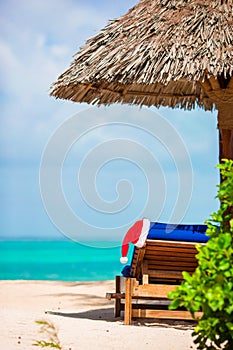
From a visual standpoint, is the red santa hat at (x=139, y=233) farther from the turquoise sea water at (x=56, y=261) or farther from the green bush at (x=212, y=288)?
the turquoise sea water at (x=56, y=261)

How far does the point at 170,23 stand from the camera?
624cm

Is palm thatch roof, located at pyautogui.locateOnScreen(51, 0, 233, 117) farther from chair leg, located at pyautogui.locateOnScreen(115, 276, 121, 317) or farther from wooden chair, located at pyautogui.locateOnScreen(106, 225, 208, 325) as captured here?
chair leg, located at pyautogui.locateOnScreen(115, 276, 121, 317)

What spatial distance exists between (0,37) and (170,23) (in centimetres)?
1792

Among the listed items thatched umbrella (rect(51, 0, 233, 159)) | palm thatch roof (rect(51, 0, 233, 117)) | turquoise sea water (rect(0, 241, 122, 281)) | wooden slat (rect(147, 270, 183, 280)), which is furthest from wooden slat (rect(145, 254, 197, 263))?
turquoise sea water (rect(0, 241, 122, 281))

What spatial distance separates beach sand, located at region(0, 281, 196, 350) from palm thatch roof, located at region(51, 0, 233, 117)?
1949 millimetres

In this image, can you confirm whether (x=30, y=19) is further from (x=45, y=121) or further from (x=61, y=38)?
(x=45, y=121)

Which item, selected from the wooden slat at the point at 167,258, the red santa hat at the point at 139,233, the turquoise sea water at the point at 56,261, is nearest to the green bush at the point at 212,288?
the red santa hat at the point at 139,233

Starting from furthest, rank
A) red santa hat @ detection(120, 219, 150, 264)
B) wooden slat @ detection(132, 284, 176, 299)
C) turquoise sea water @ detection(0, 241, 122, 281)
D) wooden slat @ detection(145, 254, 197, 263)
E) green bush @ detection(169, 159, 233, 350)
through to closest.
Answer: turquoise sea water @ detection(0, 241, 122, 281) → wooden slat @ detection(145, 254, 197, 263) → wooden slat @ detection(132, 284, 176, 299) → red santa hat @ detection(120, 219, 150, 264) → green bush @ detection(169, 159, 233, 350)

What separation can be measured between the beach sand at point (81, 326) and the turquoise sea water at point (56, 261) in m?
14.9

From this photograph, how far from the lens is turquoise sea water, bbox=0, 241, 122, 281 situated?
24.8 meters

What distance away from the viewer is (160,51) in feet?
19.7

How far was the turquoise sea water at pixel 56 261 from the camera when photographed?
24.8m

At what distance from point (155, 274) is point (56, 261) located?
933 inches

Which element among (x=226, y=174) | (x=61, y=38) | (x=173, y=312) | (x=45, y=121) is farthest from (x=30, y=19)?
(x=226, y=174)
